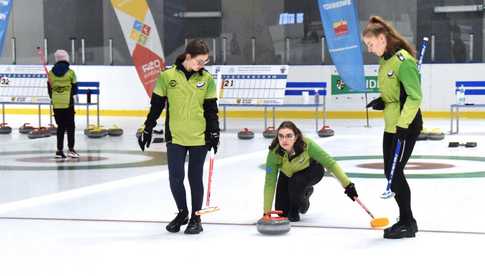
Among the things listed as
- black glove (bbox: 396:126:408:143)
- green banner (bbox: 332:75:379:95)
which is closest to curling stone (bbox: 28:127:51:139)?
green banner (bbox: 332:75:379:95)

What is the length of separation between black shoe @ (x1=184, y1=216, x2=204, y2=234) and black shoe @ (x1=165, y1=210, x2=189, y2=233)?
4.5 inches

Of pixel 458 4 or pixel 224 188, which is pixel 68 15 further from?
pixel 224 188

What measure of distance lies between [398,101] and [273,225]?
1.20m

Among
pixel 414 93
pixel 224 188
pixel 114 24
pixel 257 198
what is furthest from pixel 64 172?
pixel 114 24

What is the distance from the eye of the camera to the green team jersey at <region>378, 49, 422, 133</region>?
5605mm

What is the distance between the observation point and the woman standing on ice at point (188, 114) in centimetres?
616

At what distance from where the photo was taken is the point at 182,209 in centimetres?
638

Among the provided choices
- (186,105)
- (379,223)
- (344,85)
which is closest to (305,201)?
(379,223)

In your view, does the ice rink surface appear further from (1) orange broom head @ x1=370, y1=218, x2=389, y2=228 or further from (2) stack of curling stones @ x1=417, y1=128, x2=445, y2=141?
(2) stack of curling stones @ x1=417, y1=128, x2=445, y2=141

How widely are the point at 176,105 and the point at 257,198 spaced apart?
209cm

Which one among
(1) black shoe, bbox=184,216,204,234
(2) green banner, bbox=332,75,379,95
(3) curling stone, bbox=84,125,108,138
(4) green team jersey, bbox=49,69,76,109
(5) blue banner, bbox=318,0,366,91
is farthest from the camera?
(2) green banner, bbox=332,75,379,95

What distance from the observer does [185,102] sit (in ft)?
20.2

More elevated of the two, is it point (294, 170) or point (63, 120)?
point (63, 120)

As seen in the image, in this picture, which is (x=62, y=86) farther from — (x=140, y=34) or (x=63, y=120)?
(x=140, y=34)
